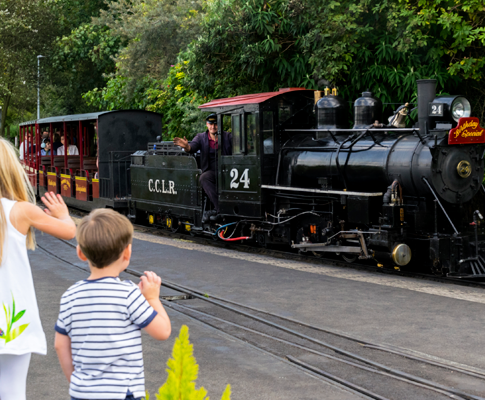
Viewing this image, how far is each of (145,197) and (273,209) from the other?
5.25 metres

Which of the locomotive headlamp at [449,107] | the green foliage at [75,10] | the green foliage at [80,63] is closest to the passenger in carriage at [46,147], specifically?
the green foliage at [80,63]

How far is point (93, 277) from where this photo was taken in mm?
2705

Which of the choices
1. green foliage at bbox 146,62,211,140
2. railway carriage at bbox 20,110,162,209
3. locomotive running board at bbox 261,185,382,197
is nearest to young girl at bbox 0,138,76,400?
locomotive running board at bbox 261,185,382,197

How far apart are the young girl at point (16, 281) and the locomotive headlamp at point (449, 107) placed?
23.2 ft

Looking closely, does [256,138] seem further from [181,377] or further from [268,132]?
[181,377]

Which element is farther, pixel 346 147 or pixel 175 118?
pixel 175 118

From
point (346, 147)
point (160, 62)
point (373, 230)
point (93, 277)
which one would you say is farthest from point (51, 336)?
point (160, 62)

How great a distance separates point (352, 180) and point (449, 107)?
1864 millimetres

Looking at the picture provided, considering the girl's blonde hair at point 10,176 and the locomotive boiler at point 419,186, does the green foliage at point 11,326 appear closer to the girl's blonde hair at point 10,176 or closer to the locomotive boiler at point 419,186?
the girl's blonde hair at point 10,176

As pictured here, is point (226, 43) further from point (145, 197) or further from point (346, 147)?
point (346, 147)

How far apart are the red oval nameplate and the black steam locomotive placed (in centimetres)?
2

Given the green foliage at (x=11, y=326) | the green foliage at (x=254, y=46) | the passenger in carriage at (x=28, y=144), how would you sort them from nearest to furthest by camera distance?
the green foliage at (x=11, y=326)
the green foliage at (x=254, y=46)
the passenger in carriage at (x=28, y=144)

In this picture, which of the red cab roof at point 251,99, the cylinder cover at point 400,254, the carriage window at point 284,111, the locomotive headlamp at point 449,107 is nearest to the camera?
the cylinder cover at point 400,254

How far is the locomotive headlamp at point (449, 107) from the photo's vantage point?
9.10 meters
